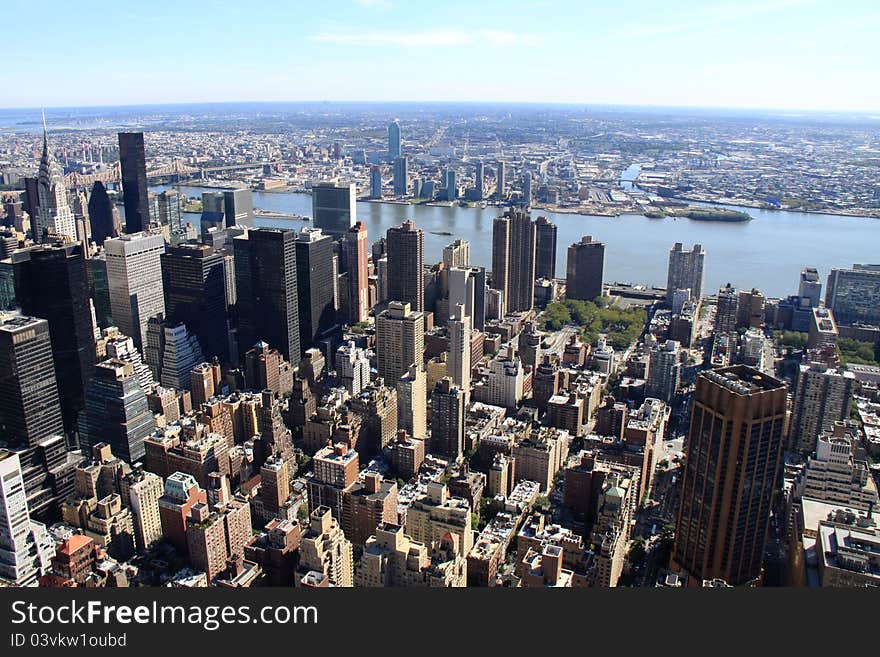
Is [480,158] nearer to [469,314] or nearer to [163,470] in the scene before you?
[469,314]

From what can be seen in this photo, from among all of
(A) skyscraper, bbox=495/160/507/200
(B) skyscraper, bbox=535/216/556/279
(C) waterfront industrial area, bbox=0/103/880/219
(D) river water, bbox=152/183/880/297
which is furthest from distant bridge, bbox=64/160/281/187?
(B) skyscraper, bbox=535/216/556/279

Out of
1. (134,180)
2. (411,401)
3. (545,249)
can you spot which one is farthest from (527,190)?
(411,401)

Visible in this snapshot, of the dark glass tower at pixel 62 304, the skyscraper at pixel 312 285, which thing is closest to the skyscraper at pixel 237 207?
the skyscraper at pixel 312 285

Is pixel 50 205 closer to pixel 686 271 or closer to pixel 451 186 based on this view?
pixel 451 186

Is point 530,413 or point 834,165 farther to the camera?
point 834,165

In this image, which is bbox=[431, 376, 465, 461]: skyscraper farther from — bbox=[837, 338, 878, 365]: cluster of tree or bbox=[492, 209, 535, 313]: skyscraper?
bbox=[492, 209, 535, 313]: skyscraper

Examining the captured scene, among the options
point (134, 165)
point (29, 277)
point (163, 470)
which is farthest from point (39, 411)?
point (134, 165)
